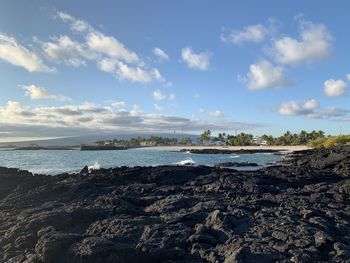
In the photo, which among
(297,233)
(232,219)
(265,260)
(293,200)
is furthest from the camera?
(293,200)

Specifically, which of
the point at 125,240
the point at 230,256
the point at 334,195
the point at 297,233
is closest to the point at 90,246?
the point at 125,240

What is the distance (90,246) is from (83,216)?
3.99 meters

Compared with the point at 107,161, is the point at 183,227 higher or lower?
higher

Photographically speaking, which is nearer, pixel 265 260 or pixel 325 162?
pixel 265 260

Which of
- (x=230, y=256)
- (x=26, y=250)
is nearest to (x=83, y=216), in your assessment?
(x=26, y=250)

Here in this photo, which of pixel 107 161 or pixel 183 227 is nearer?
pixel 183 227

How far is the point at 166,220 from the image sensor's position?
14625 millimetres

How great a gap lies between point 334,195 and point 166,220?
32.3 ft

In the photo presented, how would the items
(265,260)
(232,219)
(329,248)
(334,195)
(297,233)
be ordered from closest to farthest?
1. (265,260)
2. (329,248)
3. (297,233)
4. (232,219)
5. (334,195)

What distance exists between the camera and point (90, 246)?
10.9 metres

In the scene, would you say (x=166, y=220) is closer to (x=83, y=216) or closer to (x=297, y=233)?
(x=83, y=216)

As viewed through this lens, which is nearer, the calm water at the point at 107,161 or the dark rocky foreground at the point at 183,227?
the dark rocky foreground at the point at 183,227

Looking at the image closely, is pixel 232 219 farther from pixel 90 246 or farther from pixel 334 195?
pixel 334 195

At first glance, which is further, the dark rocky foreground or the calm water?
the calm water
